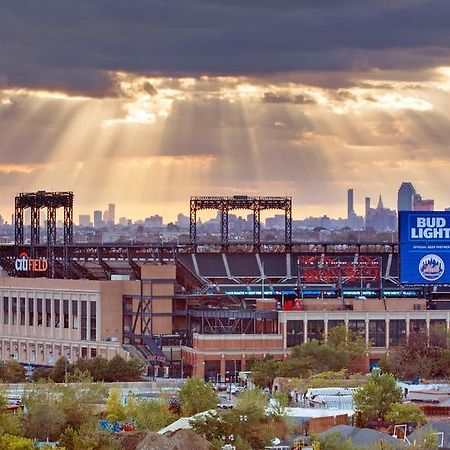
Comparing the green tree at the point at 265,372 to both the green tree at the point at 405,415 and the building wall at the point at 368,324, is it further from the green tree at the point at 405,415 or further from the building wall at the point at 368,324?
the green tree at the point at 405,415

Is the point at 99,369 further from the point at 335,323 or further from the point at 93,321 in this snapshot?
the point at 93,321

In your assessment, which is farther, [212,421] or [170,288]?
[170,288]

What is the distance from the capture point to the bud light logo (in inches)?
7525

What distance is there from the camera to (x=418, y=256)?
191125 mm

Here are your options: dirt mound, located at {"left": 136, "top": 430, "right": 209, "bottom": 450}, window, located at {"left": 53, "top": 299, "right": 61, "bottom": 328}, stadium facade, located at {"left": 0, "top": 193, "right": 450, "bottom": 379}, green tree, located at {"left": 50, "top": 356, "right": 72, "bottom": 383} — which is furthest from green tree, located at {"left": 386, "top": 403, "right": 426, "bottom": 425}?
window, located at {"left": 53, "top": 299, "right": 61, "bottom": 328}

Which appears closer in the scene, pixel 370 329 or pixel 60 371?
pixel 60 371

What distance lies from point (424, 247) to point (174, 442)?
92737 mm

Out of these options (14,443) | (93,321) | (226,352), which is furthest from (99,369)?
(14,443)

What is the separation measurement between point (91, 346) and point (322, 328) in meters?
22.0

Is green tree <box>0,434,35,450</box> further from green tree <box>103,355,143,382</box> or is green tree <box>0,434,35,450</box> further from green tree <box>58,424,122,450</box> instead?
green tree <box>103,355,143,382</box>

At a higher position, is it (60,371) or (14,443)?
(60,371)

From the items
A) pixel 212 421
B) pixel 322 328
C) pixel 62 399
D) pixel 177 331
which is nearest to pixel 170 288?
pixel 177 331

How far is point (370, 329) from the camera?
180 meters

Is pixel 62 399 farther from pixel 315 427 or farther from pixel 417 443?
pixel 417 443
